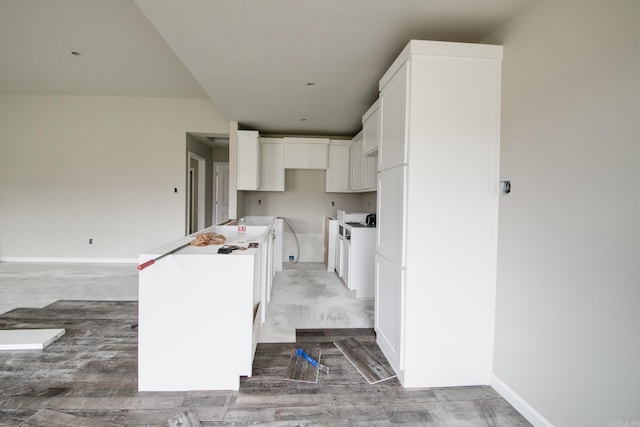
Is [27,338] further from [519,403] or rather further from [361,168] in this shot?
[361,168]

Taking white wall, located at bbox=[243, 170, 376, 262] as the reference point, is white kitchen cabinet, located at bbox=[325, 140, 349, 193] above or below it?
above

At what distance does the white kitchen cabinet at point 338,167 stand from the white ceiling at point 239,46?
47 centimetres

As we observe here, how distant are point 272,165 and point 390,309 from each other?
358 cm

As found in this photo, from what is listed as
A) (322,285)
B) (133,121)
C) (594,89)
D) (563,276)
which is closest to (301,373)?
(563,276)

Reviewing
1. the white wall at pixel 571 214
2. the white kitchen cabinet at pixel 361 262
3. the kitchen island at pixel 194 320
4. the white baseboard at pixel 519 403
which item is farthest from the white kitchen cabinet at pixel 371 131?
the white baseboard at pixel 519 403

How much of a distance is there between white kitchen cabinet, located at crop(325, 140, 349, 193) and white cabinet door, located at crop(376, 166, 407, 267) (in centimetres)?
278

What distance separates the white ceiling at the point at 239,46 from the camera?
1.82 meters

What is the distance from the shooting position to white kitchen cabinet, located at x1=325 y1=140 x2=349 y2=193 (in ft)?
16.7

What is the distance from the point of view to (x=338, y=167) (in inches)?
201

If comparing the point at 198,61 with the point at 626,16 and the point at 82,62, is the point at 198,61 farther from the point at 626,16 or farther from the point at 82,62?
the point at 626,16

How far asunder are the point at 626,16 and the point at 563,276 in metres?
1.15

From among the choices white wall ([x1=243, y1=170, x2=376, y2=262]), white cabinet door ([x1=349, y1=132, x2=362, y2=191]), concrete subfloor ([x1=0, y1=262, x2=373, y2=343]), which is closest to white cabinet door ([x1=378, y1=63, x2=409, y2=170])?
concrete subfloor ([x1=0, y1=262, x2=373, y2=343])

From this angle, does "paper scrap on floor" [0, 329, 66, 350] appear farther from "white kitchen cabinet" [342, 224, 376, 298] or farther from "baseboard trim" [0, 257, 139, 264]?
"white kitchen cabinet" [342, 224, 376, 298]

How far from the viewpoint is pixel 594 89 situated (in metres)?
1.27
